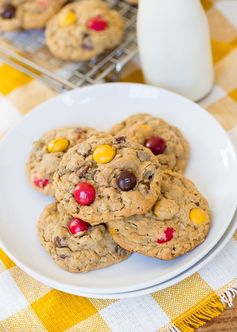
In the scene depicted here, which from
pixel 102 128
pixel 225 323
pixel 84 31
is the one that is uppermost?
pixel 84 31

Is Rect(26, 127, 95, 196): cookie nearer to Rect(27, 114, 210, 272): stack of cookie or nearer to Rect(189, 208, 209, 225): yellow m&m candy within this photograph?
Rect(27, 114, 210, 272): stack of cookie

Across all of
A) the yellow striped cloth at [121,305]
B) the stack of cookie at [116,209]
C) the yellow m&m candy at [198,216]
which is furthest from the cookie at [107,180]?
the yellow striped cloth at [121,305]

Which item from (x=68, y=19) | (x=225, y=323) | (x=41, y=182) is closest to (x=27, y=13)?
(x=68, y=19)

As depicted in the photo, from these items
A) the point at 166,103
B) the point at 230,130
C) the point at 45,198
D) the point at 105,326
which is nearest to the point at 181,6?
the point at 166,103

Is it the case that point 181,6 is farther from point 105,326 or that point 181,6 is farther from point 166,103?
point 105,326

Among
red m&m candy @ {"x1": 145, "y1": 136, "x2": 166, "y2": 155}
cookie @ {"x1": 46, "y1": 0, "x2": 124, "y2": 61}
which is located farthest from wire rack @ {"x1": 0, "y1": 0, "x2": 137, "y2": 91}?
red m&m candy @ {"x1": 145, "y1": 136, "x2": 166, "y2": 155}

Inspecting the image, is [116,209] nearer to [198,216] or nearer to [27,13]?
[198,216]
